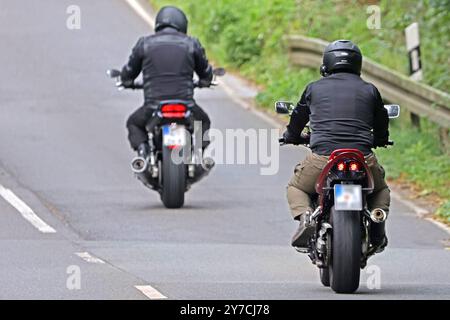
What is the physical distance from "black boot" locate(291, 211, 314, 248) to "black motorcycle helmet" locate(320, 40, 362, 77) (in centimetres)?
→ 109

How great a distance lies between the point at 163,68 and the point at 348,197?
20.5ft

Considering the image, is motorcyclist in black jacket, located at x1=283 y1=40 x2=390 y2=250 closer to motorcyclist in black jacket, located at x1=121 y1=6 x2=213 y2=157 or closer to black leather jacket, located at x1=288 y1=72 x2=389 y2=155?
black leather jacket, located at x1=288 y1=72 x2=389 y2=155

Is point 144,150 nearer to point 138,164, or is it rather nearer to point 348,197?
point 138,164

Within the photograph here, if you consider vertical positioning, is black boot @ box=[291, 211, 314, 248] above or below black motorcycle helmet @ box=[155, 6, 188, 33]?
below

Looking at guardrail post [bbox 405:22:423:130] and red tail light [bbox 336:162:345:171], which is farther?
guardrail post [bbox 405:22:423:130]

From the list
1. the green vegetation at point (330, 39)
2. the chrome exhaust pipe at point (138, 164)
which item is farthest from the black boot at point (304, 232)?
the green vegetation at point (330, 39)

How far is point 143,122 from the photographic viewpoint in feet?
53.3

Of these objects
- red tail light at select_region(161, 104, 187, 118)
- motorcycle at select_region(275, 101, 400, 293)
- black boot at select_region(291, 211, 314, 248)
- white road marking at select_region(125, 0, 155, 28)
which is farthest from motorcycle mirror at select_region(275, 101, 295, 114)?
white road marking at select_region(125, 0, 155, 28)

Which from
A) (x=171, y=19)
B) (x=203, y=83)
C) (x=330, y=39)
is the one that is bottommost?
(x=203, y=83)

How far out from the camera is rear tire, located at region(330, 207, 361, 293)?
1019 cm

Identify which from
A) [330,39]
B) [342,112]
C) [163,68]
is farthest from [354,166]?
[330,39]

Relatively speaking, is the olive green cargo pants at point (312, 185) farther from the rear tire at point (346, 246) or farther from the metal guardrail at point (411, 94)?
the metal guardrail at point (411, 94)
